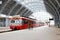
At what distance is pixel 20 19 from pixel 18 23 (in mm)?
1061

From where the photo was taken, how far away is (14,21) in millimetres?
38688

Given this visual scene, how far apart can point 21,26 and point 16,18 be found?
6.43 ft

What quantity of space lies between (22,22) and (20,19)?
0.79 metres

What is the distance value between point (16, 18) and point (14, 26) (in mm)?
2388

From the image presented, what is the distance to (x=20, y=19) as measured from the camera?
39.3 metres

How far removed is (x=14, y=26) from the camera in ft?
124

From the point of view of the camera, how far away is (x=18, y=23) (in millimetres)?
38719

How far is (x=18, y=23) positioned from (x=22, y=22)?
117 centimetres

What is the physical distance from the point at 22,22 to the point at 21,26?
861mm

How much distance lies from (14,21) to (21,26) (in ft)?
6.21

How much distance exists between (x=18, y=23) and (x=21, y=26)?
1120 mm

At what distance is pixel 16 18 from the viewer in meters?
39.5

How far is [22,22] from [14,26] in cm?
249

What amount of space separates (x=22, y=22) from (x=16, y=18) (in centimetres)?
150
